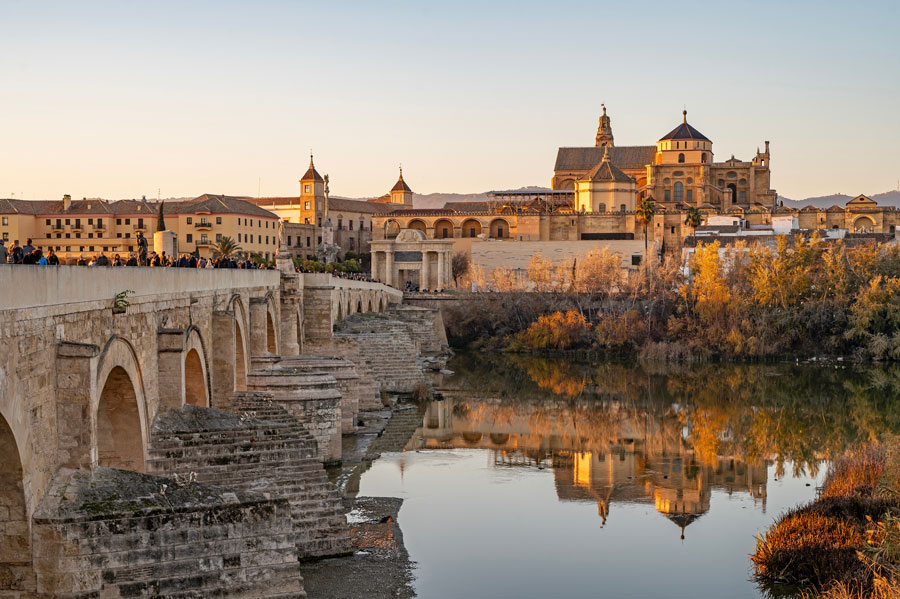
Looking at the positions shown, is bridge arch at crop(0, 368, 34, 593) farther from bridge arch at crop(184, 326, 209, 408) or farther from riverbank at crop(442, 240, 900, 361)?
riverbank at crop(442, 240, 900, 361)

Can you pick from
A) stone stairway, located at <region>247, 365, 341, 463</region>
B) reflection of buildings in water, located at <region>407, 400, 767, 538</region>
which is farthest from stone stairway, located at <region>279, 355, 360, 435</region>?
stone stairway, located at <region>247, 365, 341, 463</region>

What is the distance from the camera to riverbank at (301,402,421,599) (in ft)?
42.1

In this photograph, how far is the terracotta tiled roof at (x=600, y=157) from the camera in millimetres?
85438

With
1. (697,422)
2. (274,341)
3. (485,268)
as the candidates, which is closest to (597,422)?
(697,422)

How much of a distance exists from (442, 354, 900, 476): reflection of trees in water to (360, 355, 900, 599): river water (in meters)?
0.09

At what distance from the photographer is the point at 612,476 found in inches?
836

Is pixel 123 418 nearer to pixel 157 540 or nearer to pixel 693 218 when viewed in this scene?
pixel 157 540

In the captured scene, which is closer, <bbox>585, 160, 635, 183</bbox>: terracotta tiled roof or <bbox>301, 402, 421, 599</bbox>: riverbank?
<bbox>301, 402, 421, 599</bbox>: riverbank

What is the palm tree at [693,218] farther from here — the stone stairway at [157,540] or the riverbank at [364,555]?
the stone stairway at [157,540]

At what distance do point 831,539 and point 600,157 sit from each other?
7418 cm

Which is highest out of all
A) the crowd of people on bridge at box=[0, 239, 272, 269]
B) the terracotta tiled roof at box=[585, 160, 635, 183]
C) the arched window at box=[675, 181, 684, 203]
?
the terracotta tiled roof at box=[585, 160, 635, 183]

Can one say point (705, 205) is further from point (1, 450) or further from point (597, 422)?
point (1, 450)

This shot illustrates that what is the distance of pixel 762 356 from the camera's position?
45.2 metres

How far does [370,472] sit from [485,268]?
50024mm
